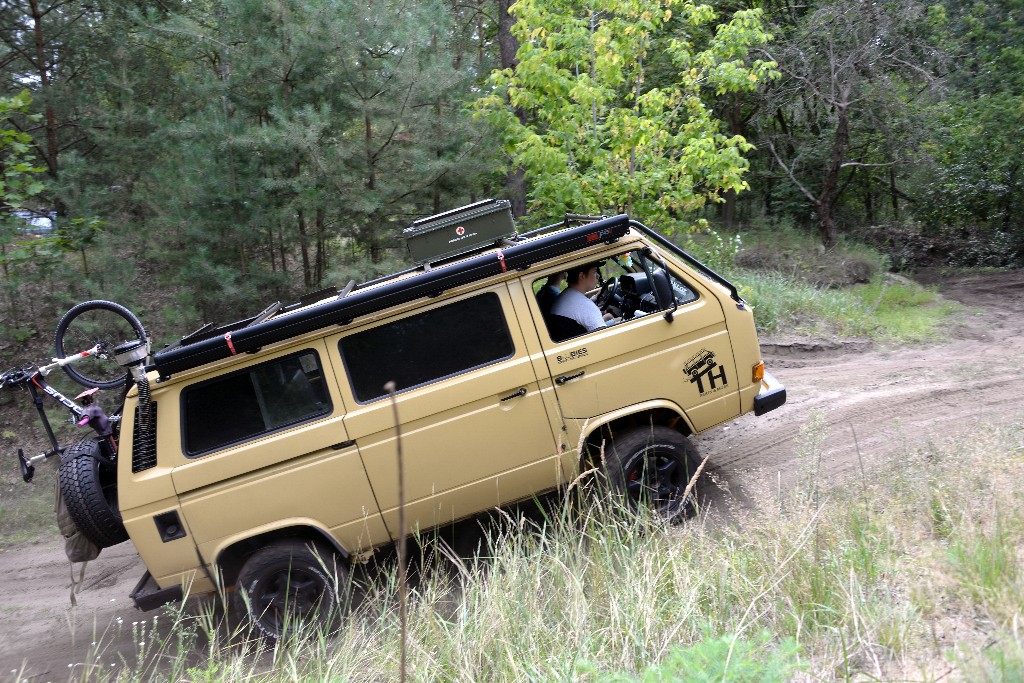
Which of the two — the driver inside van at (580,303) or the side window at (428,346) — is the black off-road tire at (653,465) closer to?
the driver inside van at (580,303)

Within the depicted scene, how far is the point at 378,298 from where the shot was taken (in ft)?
16.5

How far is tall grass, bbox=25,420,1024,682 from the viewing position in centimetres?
299

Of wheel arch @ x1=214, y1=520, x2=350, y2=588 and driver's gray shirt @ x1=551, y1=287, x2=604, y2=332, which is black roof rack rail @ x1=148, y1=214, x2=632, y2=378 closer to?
driver's gray shirt @ x1=551, y1=287, x2=604, y2=332

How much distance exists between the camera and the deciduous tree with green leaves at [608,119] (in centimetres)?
989

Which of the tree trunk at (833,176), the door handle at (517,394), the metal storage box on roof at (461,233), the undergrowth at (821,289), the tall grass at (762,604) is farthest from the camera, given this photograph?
the tree trunk at (833,176)

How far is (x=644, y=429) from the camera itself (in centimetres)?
544

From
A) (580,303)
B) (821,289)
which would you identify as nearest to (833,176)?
(821,289)

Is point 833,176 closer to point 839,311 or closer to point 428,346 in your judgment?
point 839,311

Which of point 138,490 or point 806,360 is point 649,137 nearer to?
point 806,360

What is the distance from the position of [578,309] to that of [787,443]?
2.53m

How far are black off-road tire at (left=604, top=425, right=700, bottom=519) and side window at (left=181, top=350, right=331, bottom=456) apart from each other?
2018 mm

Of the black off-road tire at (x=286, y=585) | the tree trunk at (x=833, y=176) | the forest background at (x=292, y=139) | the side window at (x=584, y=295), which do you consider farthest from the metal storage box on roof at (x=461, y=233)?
the tree trunk at (x=833, y=176)

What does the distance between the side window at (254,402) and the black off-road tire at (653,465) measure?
2.02 metres

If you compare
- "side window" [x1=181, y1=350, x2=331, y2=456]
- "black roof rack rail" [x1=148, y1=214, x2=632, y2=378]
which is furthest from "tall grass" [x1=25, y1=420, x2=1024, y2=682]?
"black roof rack rail" [x1=148, y1=214, x2=632, y2=378]
